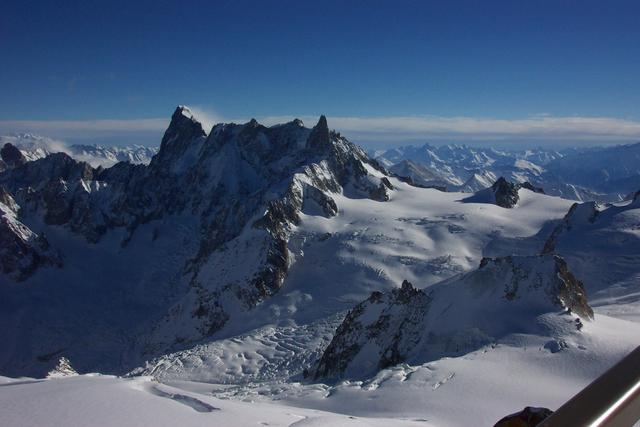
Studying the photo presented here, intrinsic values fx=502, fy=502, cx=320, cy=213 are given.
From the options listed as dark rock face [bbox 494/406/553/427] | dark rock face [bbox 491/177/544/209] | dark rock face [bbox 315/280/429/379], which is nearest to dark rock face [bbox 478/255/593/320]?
dark rock face [bbox 315/280/429/379]

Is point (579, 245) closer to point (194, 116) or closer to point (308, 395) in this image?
point (308, 395)

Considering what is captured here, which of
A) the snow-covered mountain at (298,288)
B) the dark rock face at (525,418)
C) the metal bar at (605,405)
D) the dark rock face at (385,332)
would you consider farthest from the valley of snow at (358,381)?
the metal bar at (605,405)

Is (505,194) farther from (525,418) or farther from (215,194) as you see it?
(525,418)

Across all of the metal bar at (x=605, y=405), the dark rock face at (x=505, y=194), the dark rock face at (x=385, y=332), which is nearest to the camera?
the metal bar at (x=605, y=405)

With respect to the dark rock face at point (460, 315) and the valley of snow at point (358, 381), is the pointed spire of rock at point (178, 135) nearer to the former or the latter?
the valley of snow at point (358, 381)

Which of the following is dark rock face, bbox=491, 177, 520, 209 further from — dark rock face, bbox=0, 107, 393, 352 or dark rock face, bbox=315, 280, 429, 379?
dark rock face, bbox=315, 280, 429, 379

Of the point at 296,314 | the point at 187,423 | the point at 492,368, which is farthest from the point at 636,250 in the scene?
the point at 187,423
